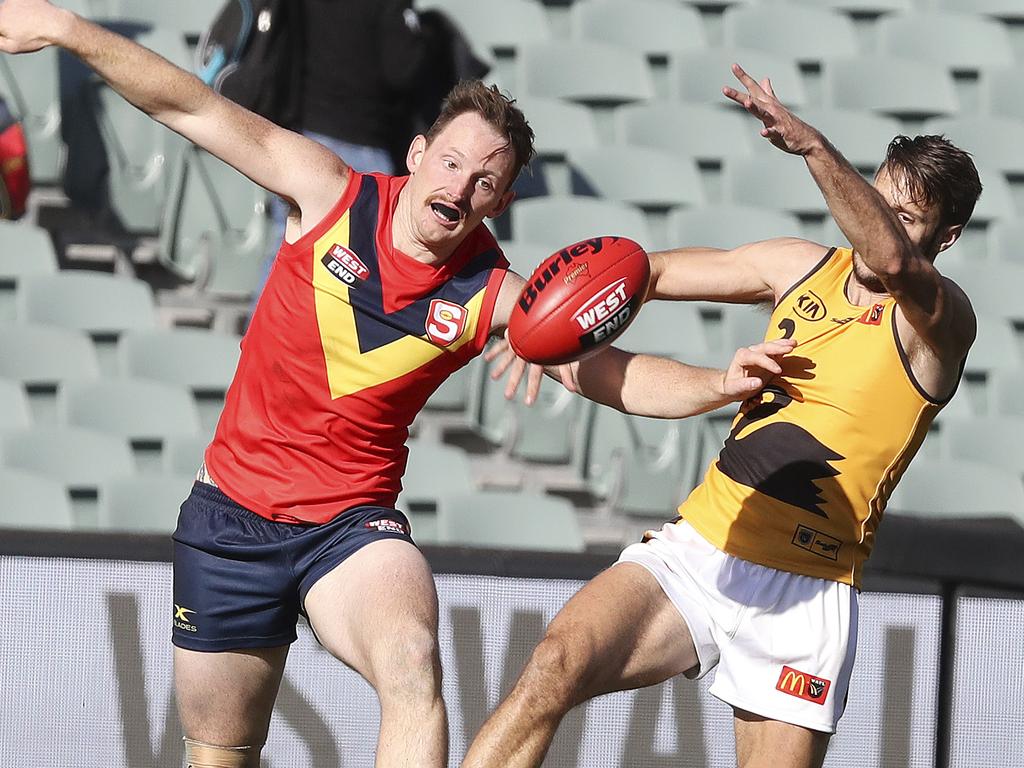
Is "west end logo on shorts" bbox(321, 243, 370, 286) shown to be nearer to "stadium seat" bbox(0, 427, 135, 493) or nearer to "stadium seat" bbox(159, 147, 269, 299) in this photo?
"stadium seat" bbox(0, 427, 135, 493)

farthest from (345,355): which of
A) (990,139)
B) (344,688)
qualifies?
(990,139)

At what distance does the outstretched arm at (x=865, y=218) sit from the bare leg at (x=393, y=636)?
3.87 feet

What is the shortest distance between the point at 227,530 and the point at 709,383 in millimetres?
1164

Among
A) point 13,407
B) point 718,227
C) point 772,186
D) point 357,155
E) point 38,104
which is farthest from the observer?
point 772,186

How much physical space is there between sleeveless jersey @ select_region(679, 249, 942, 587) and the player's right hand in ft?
5.70

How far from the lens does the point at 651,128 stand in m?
7.66

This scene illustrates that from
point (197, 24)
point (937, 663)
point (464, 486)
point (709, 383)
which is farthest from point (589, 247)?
point (197, 24)

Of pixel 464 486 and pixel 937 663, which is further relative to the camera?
pixel 464 486

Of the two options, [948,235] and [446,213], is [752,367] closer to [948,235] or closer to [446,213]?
[948,235]

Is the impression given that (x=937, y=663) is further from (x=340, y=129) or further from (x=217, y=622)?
(x=340, y=129)

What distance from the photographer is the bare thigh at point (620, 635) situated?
3266 mm

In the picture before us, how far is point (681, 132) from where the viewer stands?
7.66 m

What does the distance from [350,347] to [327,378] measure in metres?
0.09

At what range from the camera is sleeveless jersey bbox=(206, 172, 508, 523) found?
3.43 m
